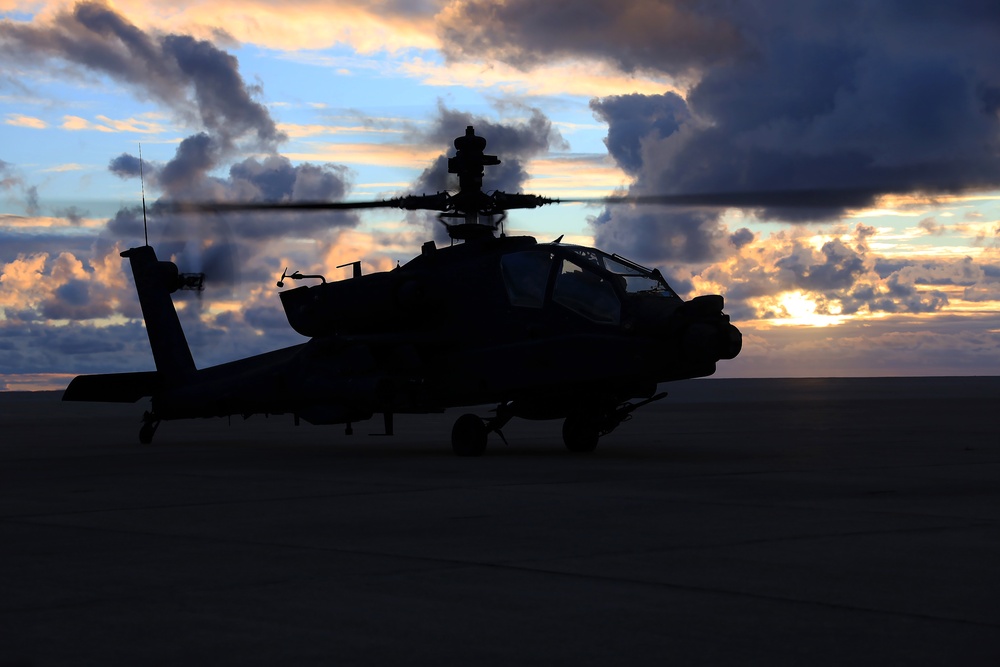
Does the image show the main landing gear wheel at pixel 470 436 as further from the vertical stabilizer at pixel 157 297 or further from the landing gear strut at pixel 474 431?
the vertical stabilizer at pixel 157 297

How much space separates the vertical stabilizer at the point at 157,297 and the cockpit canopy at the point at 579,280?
10.4 metres

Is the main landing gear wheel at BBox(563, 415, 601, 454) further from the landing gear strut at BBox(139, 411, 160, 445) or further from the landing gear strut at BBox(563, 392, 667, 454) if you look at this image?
the landing gear strut at BBox(139, 411, 160, 445)

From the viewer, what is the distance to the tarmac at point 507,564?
5922 millimetres

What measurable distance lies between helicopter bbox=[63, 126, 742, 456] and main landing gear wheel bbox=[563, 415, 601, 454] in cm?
2

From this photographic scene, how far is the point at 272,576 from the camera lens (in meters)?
7.96

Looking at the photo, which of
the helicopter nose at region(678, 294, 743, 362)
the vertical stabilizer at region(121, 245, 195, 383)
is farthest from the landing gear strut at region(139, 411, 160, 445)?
the helicopter nose at region(678, 294, 743, 362)

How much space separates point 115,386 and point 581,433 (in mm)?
11266

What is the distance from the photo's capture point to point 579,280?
19.4 m

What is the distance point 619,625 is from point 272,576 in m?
2.70

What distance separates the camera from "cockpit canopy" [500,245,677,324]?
62.6 ft

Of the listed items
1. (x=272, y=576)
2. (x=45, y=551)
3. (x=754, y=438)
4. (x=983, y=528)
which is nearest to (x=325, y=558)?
(x=272, y=576)

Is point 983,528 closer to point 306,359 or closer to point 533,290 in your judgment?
point 533,290

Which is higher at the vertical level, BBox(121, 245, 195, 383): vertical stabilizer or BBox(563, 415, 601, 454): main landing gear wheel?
BBox(121, 245, 195, 383): vertical stabilizer

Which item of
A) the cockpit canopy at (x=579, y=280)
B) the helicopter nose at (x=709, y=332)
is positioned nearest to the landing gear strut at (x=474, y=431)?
the cockpit canopy at (x=579, y=280)
